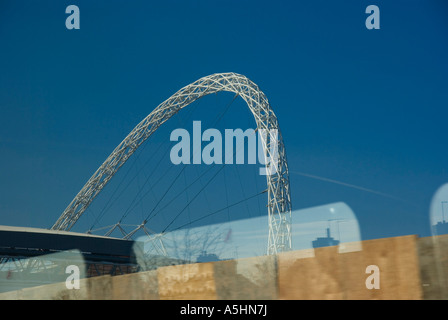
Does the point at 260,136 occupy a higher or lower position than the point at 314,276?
higher

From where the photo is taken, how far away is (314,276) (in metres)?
7.57

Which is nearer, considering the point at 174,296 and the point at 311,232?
the point at 174,296

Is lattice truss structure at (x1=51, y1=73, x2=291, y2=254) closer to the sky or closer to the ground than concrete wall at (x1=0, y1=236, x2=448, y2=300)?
closer to the sky

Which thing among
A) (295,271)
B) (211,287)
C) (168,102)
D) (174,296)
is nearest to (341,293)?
(295,271)

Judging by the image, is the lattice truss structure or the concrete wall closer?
the concrete wall

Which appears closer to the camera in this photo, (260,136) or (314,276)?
(314,276)

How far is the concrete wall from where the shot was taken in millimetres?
6418

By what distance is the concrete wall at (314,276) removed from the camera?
6418 millimetres

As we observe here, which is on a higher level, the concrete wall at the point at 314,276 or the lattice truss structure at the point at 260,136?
the lattice truss structure at the point at 260,136

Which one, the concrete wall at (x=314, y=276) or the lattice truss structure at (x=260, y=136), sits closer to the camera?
the concrete wall at (x=314, y=276)
